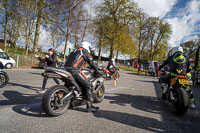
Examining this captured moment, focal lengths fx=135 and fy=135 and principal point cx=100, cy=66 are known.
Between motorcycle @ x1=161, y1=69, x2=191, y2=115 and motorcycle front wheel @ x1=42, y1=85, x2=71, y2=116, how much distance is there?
2.75m

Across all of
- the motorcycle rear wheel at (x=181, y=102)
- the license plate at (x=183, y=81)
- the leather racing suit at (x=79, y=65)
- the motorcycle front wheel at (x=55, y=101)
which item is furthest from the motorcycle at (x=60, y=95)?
the license plate at (x=183, y=81)

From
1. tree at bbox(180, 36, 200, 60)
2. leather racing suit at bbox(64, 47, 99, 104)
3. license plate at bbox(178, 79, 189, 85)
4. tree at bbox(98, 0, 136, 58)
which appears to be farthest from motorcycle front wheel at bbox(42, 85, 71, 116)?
tree at bbox(180, 36, 200, 60)

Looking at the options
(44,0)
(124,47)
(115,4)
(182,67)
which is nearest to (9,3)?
(44,0)

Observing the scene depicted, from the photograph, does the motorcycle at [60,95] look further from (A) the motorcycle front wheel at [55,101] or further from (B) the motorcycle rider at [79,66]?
(B) the motorcycle rider at [79,66]

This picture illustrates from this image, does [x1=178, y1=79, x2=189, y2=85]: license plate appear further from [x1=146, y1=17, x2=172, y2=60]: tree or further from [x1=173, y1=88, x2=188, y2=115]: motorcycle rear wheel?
[x1=146, y1=17, x2=172, y2=60]: tree

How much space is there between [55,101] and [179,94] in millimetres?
3029

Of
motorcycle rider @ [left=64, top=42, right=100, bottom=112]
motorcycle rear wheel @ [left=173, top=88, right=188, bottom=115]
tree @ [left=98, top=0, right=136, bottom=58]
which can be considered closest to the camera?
motorcycle rider @ [left=64, top=42, right=100, bottom=112]

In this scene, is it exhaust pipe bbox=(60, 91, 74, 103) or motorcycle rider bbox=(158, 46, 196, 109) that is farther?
motorcycle rider bbox=(158, 46, 196, 109)

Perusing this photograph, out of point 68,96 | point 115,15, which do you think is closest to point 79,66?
point 68,96

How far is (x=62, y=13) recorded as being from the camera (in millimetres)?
18578

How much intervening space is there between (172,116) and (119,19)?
23323 millimetres

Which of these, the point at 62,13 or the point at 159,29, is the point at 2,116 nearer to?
the point at 62,13

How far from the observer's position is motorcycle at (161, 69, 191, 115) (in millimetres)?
3322

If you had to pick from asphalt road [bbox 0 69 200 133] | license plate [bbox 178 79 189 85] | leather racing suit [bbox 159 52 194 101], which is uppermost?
leather racing suit [bbox 159 52 194 101]
